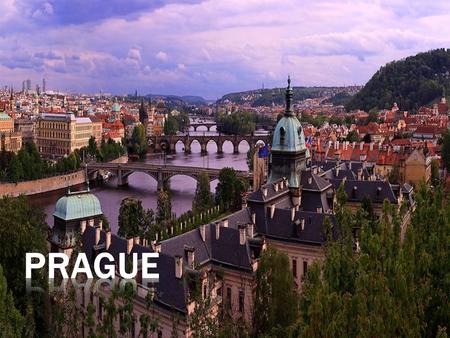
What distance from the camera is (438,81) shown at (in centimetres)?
16062

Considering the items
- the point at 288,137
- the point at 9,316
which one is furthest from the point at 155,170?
the point at 9,316

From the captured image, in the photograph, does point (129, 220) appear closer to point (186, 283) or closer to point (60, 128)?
point (186, 283)

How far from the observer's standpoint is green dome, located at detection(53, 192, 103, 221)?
2919cm

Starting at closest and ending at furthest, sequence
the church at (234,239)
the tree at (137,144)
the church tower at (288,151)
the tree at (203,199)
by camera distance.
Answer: the church at (234,239), the church tower at (288,151), the tree at (203,199), the tree at (137,144)

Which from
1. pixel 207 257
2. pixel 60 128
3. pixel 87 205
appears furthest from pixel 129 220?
pixel 60 128

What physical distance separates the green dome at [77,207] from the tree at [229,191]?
26.1m

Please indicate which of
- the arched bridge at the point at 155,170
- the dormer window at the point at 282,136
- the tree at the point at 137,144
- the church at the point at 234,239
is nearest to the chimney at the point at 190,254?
the church at the point at 234,239

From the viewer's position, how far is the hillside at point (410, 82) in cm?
15462

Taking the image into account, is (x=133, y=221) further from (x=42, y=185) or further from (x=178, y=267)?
(x=42, y=185)

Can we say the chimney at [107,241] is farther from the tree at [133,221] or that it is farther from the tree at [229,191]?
the tree at [229,191]

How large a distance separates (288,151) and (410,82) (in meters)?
136

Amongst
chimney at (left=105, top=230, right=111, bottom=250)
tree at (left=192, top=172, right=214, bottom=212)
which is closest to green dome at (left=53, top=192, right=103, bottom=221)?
chimney at (left=105, top=230, right=111, bottom=250)

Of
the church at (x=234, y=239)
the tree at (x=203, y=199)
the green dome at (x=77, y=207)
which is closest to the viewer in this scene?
the church at (x=234, y=239)

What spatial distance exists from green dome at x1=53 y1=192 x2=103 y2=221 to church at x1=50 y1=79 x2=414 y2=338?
0.18 feet
